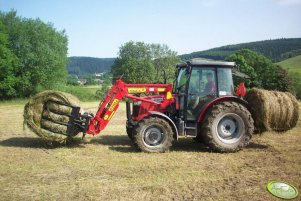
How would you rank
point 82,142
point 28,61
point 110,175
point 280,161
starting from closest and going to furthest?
1. point 110,175
2. point 280,161
3. point 82,142
4. point 28,61

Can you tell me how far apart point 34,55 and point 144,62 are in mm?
20942

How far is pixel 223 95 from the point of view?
29.2 feet

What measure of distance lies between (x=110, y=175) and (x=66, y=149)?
2.68 meters

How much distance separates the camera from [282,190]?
583 centimetres

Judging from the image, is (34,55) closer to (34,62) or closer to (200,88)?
(34,62)

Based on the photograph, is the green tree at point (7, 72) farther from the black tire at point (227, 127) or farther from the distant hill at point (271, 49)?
the distant hill at point (271, 49)

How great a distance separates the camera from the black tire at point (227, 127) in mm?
8641

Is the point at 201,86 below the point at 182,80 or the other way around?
below

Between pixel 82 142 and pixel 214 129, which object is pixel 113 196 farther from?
pixel 82 142

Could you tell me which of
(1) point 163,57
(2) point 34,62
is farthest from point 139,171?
(1) point 163,57

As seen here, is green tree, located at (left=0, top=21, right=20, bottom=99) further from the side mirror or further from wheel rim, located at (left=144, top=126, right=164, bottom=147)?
the side mirror

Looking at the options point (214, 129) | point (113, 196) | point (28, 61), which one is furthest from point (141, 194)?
point (28, 61)

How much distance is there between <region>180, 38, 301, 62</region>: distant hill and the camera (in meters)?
86.9

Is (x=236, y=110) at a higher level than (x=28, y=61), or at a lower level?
lower
